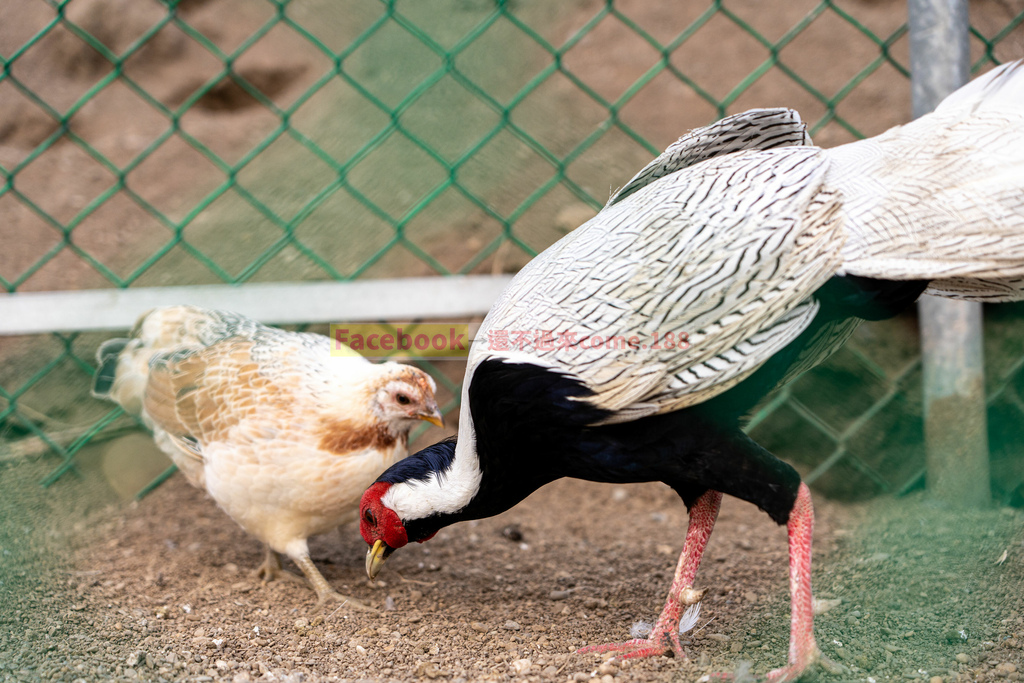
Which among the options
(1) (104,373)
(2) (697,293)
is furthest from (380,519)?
(1) (104,373)

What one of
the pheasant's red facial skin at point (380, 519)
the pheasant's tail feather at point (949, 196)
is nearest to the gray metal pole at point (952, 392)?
the pheasant's tail feather at point (949, 196)

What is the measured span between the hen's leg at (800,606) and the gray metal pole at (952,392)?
1.18m

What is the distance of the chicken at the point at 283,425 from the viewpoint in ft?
7.53

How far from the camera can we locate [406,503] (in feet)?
6.82

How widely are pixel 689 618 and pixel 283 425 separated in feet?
4.00

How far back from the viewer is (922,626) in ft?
6.70

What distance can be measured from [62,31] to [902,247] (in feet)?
12.0

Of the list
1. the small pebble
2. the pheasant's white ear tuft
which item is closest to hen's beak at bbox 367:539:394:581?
the small pebble

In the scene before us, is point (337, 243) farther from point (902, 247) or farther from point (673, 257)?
point (902, 247)

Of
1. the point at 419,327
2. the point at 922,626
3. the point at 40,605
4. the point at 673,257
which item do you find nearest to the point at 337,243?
the point at 419,327

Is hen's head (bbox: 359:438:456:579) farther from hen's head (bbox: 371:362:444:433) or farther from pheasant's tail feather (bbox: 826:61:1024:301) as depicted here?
pheasant's tail feather (bbox: 826:61:1024:301)

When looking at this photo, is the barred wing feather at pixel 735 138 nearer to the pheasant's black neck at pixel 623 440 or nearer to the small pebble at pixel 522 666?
the pheasant's black neck at pixel 623 440

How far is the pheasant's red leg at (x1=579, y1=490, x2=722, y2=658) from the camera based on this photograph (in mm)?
1949

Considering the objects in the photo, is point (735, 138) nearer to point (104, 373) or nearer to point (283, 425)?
point (283, 425)
